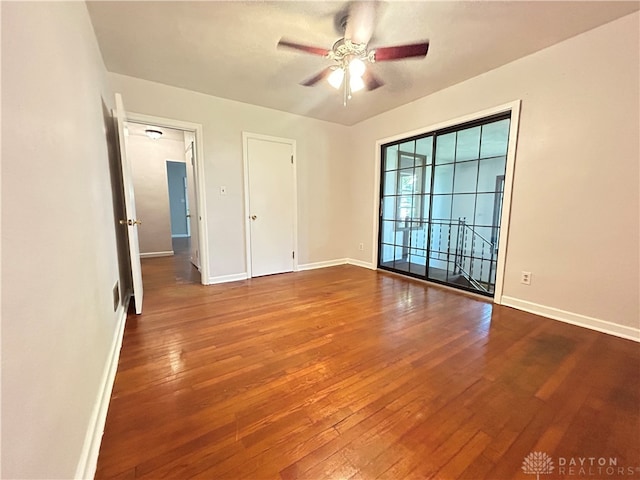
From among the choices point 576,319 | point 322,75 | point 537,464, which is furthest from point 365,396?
point 322,75

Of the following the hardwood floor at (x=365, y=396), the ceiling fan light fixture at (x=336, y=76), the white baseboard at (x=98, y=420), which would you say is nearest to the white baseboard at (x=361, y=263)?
the hardwood floor at (x=365, y=396)

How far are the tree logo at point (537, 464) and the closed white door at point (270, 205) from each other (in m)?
3.42

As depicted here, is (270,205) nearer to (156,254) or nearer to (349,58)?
(349,58)

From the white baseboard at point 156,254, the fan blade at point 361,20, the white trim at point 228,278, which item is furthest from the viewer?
the white baseboard at point 156,254

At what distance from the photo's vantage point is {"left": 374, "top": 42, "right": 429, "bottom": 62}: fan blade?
195cm

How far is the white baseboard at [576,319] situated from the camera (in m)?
2.13

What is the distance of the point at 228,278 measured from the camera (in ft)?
12.2

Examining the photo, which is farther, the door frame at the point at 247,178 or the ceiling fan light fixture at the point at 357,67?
the door frame at the point at 247,178

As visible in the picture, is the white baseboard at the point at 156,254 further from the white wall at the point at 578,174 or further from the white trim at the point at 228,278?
the white wall at the point at 578,174

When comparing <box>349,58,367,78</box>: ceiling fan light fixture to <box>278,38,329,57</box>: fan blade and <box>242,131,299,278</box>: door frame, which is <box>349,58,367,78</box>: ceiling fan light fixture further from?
<box>242,131,299,278</box>: door frame

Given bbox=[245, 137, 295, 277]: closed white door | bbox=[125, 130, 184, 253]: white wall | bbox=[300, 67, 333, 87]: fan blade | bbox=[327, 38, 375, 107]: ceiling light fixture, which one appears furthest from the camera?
bbox=[125, 130, 184, 253]: white wall

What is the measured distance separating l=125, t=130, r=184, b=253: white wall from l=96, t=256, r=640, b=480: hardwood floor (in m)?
3.68

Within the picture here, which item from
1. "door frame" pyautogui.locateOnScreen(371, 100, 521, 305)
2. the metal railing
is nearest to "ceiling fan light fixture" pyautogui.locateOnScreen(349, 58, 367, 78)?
"door frame" pyautogui.locateOnScreen(371, 100, 521, 305)

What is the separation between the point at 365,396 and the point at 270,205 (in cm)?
306
